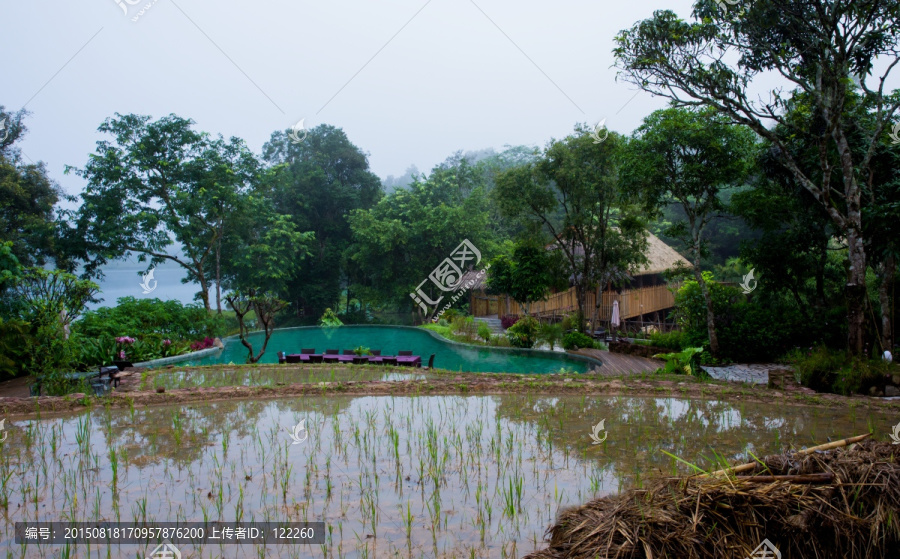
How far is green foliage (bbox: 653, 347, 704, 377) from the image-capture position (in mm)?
11078

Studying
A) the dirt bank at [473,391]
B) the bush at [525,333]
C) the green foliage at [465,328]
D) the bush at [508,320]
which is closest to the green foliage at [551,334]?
the bush at [525,333]

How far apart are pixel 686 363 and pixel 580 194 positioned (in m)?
6.50

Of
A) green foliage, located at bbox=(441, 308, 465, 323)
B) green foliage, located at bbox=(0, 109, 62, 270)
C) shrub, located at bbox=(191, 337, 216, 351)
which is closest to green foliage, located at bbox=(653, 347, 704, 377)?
green foliage, located at bbox=(441, 308, 465, 323)

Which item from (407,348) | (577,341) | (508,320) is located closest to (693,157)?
(577,341)

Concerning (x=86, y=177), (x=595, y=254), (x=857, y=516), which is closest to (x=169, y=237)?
(x=86, y=177)

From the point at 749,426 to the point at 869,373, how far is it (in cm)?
322

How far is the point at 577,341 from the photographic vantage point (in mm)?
15992

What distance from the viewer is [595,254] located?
57.9 ft

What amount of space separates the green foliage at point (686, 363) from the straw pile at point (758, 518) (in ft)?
26.2

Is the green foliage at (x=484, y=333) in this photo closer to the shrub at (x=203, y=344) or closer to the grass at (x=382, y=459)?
the shrub at (x=203, y=344)

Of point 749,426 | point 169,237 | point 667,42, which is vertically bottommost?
point 749,426

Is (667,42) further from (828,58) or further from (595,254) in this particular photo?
(595,254)

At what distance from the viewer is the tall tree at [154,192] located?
71.6ft

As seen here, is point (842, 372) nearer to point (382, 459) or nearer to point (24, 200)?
point (382, 459)
